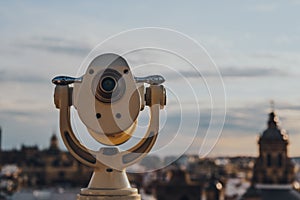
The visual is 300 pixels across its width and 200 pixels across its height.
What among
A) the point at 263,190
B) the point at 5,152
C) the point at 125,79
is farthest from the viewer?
the point at 5,152

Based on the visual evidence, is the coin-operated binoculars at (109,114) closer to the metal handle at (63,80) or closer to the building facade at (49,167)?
the metal handle at (63,80)

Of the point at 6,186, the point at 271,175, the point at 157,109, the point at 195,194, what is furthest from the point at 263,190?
the point at 157,109

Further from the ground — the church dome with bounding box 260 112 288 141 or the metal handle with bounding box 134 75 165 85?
the church dome with bounding box 260 112 288 141

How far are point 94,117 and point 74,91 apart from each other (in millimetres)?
165

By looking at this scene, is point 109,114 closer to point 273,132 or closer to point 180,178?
point 273,132

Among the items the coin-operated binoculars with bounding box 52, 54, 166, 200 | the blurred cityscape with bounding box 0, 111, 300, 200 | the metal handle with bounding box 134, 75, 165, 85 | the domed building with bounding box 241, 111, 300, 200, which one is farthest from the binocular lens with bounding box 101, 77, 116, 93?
the domed building with bounding box 241, 111, 300, 200

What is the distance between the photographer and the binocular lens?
3.79 meters

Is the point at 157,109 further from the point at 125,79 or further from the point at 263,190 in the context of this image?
the point at 263,190

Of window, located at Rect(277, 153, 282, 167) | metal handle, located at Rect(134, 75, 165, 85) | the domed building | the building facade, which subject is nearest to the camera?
metal handle, located at Rect(134, 75, 165, 85)

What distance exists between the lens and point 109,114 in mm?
3834

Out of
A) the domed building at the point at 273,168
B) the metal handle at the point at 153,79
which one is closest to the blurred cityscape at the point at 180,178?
the domed building at the point at 273,168

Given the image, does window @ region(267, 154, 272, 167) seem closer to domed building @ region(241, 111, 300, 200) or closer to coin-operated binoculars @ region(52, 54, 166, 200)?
domed building @ region(241, 111, 300, 200)

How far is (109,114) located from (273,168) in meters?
44.6

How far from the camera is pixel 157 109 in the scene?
13.0 ft
